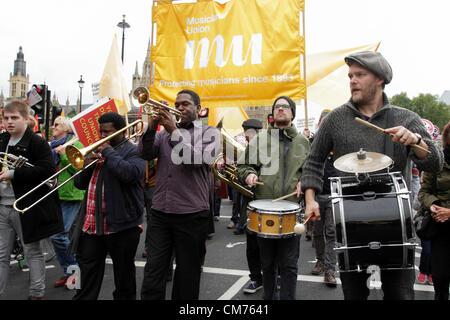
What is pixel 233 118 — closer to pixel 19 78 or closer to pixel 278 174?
pixel 278 174

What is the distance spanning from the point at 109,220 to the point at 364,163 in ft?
7.47

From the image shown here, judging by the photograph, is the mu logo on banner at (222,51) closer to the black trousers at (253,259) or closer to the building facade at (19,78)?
the black trousers at (253,259)

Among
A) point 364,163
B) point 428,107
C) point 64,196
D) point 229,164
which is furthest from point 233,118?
point 428,107

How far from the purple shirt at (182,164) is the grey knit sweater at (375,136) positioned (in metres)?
1.07

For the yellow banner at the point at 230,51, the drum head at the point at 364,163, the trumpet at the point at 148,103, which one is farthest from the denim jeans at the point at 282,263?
the yellow banner at the point at 230,51

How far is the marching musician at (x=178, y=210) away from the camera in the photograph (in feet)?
10.1

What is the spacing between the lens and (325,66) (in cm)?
809

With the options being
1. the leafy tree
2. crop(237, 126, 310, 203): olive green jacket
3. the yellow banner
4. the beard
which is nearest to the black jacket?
crop(237, 126, 310, 203): olive green jacket

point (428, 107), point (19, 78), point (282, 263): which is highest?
point (19, 78)

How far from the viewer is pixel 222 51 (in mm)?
5777

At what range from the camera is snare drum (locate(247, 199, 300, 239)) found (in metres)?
3.15

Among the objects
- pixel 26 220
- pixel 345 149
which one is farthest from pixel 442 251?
pixel 26 220

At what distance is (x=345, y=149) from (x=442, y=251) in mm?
1631

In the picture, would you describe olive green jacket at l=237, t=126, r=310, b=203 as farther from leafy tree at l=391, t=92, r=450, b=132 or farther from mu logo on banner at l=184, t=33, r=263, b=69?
leafy tree at l=391, t=92, r=450, b=132
